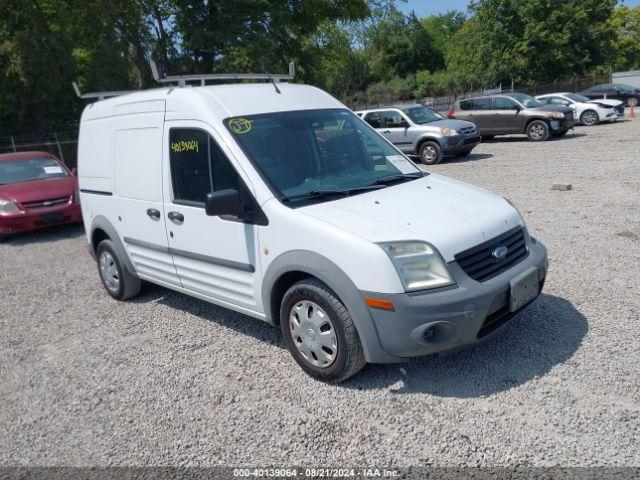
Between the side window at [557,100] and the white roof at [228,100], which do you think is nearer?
the white roof at [228,100]

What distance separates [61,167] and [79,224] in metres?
1.24

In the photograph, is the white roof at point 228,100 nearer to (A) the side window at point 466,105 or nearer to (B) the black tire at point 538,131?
(B) the black tire at point 538,131

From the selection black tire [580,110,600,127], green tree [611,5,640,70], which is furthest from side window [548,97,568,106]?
green tree [611,5,640,70]

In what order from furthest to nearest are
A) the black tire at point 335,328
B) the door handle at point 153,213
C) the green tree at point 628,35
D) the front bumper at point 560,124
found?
the green tree at point 628,35 < the front bumper at point 560,124 < the door handle at point 153,213 < the black tire at point 335,328

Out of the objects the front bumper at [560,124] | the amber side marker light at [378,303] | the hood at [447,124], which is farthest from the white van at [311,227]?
the front bumper at [560,124]

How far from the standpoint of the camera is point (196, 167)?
4461 mm

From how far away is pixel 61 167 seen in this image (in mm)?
10898

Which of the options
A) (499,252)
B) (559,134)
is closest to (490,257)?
(499,252)

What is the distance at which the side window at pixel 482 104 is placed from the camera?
18828mm

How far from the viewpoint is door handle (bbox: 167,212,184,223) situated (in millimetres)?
4590

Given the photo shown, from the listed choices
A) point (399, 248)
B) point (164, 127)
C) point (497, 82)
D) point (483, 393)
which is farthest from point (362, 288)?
point (497, 82)

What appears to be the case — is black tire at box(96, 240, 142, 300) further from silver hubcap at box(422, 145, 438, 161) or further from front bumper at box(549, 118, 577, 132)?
front bumper at box(549, 118, 577, 132)

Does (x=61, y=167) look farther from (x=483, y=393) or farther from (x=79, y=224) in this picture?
(x=483, y=393)

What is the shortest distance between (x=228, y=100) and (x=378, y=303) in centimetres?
215
